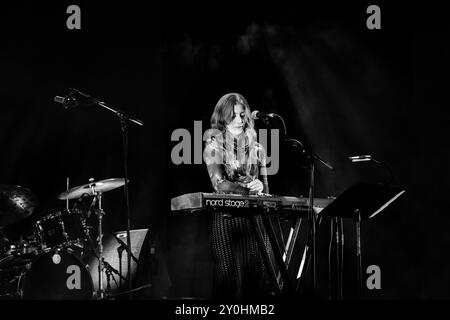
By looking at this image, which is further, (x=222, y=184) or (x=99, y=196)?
(x=99, y=196)

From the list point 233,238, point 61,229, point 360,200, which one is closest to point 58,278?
point 61,229

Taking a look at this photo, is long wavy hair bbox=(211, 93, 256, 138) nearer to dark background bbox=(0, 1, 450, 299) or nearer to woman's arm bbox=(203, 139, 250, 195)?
woman's arm bbox=(203, 139, 250, 195)

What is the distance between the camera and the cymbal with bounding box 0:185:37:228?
4449 millimetres

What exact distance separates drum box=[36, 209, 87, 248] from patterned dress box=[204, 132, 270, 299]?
1473mm

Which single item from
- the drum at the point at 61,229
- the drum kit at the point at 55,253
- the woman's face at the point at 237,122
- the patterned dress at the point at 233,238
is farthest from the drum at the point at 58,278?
the woman's face at the point at 237,122

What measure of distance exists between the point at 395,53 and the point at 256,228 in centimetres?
264

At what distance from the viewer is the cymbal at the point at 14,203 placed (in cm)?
445

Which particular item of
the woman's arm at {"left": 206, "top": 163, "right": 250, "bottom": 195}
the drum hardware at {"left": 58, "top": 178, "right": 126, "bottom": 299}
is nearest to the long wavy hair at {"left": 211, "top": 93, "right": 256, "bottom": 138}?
the woman's arm at {"left": 206, "top": 163, "right": 250, "bottom": 195}

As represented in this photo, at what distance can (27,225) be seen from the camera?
518 centimetres

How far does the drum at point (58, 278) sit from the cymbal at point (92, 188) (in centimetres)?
50

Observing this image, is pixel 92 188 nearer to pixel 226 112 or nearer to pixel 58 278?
pixel 58 278

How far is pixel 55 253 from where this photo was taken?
4.81 m

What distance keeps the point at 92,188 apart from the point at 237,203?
1.59 m
